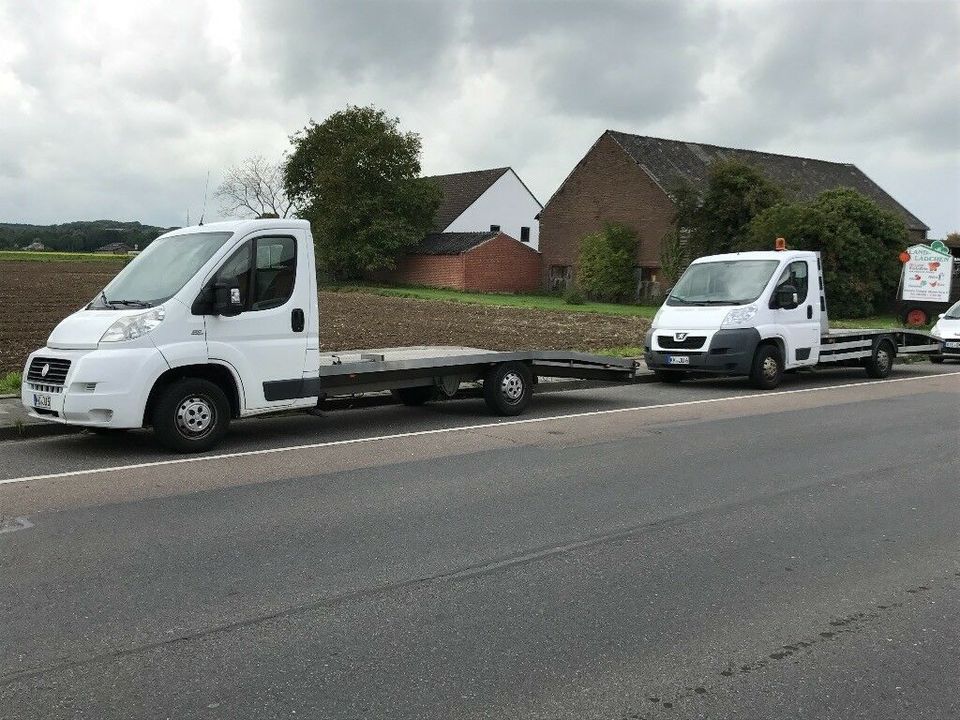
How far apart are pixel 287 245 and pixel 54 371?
2568 millimetres

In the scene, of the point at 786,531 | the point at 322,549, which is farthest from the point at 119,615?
the point at 786,531

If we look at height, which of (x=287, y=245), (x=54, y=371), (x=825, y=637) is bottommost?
(x=825, y=637)

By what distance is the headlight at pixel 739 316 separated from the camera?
604 inches

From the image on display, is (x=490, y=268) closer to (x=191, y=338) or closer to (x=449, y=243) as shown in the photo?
(x=449, y=243)

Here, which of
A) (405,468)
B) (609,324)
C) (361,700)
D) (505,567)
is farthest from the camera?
(609,324)

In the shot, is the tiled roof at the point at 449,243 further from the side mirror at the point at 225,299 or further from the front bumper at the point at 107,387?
the front bumper at the point at 107,387

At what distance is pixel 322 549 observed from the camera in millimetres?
5824

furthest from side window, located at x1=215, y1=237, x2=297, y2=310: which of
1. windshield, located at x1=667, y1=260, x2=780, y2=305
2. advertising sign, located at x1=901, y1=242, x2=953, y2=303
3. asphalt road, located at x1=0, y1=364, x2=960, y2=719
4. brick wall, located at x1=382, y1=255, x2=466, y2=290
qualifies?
brick wall, located at x1=382, y1=255, x2=466, y2=290

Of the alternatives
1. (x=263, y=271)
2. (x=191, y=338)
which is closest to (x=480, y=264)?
(x=263, y=271)

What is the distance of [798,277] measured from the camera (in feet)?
53.3

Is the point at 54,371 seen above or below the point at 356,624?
above

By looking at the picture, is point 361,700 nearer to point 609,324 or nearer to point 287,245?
point 287,245

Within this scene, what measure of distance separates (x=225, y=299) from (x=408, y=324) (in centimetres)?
2009

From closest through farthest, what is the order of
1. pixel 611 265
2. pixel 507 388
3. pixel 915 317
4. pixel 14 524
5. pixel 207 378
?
pixel 14 524
pixel 207 378
pixel 507 388
pixel 915 317
pixel 611 265
